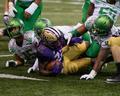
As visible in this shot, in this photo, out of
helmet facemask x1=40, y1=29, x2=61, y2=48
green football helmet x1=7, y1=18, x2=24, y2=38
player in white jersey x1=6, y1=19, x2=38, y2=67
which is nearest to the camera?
helmet facemask x1=40, y1=29, x2=61, y2=48

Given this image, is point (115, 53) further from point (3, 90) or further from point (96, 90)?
point (3, 90)

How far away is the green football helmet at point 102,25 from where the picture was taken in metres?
7.34

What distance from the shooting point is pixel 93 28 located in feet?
24.6

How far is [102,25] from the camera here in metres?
7.33

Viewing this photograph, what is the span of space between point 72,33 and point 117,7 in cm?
71

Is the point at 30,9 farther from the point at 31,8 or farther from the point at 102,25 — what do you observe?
the point at 102,25

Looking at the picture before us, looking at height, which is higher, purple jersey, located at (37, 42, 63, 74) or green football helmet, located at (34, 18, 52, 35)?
green football helmet, located at (34, 18, 52, 35)

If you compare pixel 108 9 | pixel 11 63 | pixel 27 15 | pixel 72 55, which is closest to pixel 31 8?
pixel 27 15

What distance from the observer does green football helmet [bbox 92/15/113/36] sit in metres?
7.34

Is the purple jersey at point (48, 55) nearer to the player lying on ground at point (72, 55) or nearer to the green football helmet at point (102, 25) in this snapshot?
the player lying on ground at point (72, 55)

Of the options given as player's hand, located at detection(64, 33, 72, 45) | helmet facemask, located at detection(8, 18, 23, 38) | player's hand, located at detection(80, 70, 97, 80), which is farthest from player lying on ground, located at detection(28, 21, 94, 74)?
player's hand, located at detection(80, 70, 97, 80)

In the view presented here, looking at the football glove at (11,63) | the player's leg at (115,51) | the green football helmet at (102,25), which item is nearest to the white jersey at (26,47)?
the football glove at (11,63)

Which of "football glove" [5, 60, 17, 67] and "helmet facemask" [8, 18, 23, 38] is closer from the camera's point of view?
"helmet facemask" [8, 18, 23, 38]

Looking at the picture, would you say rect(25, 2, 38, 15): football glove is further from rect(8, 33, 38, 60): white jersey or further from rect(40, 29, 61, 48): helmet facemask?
rect(40, 29, 61, 48): helmet facemask
